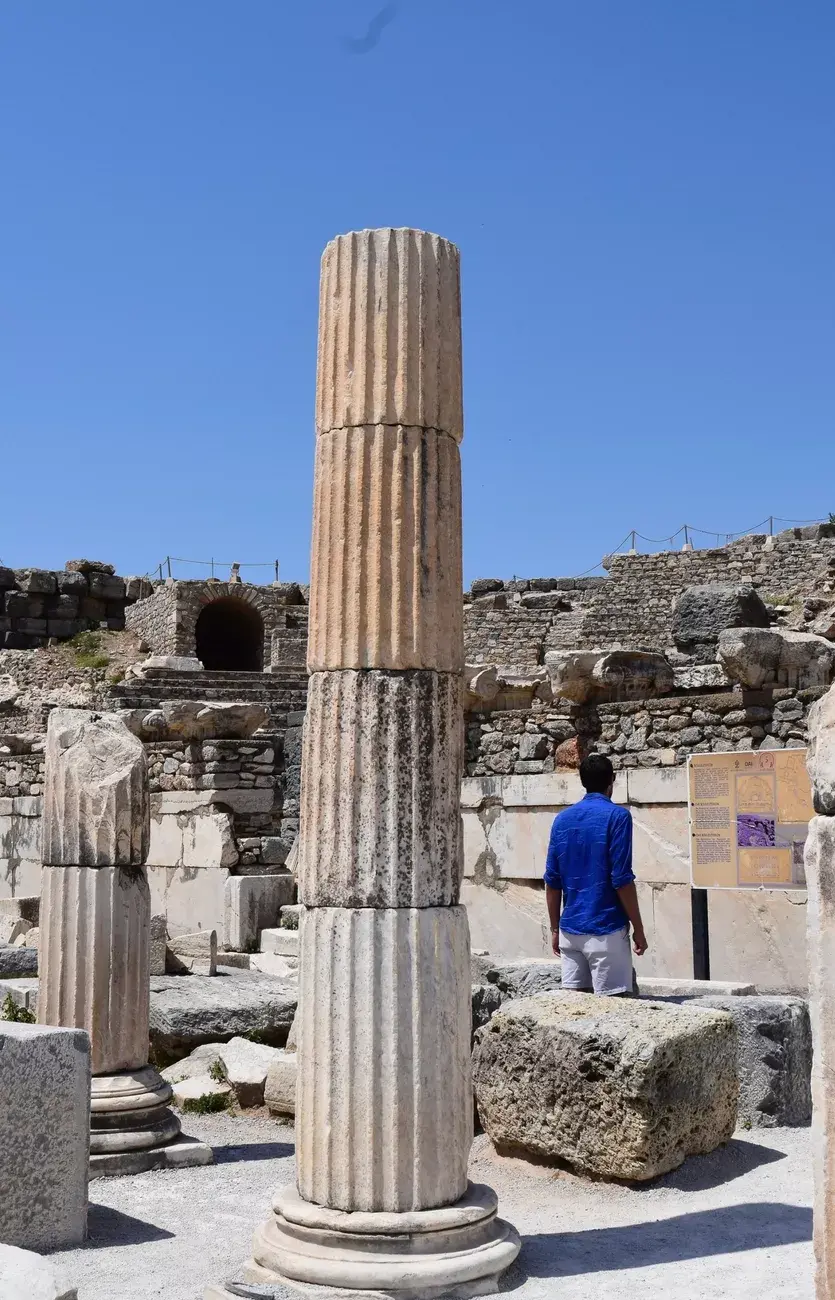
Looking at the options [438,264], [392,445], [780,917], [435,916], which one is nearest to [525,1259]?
[435,916]

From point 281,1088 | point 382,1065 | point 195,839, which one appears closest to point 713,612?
point 195,839

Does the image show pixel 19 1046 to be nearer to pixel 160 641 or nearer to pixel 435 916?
pixel 435 916

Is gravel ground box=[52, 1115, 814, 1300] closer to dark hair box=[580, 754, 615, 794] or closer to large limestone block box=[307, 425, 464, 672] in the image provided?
dark hair box=[580, 754, 615, 794]

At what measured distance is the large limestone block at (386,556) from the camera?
15.0 feet

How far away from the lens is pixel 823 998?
2.46m

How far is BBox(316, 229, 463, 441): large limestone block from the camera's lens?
4.71m

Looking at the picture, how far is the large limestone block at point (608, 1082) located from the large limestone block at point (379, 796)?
1.53 m

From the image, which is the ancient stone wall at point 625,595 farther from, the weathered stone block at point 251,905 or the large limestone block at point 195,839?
the weathered stone block at point 251,905

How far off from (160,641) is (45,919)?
2305cm

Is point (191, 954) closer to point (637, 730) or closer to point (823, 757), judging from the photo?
point (637, 730)

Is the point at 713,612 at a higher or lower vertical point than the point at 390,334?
higher

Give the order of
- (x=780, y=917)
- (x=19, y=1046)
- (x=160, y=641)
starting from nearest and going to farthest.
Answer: (x=19, y=1046) < (x=780, y=917) < (x=160, y=641)

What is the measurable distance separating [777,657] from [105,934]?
189 inches

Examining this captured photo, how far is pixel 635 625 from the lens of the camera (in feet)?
105
